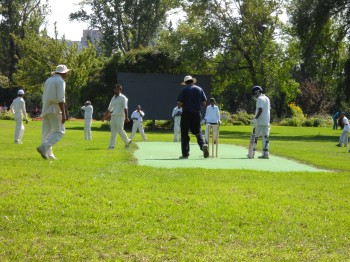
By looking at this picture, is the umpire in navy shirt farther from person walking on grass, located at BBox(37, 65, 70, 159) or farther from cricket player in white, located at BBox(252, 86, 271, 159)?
person walking on grass, located at BBox(37, 65, 70, 159)

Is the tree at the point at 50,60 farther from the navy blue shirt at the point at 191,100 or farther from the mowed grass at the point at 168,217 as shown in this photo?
the mowed grass at the point at 168,217

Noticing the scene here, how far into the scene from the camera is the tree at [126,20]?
76.9 meters

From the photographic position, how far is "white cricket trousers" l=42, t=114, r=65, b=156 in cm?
1455

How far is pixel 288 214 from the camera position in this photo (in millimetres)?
8227

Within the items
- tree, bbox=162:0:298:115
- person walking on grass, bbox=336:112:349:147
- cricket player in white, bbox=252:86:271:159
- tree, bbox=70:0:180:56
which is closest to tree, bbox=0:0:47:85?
tree, bbox=70:0:180:56

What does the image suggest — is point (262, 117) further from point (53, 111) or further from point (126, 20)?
point (126, 20)

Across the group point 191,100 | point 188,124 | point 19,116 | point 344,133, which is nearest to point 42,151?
point 188,124

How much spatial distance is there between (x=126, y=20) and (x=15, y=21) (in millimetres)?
15462

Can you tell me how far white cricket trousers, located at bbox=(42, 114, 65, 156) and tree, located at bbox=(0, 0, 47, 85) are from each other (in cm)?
6811

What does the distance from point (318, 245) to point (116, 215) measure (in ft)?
7.74

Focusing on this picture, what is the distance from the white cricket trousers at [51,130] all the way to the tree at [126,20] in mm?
60909

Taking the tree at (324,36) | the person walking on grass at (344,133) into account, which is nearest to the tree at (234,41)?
the tree at (324,36)

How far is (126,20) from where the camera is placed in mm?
78250

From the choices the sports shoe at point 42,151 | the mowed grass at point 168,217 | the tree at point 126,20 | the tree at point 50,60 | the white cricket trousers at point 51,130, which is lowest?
the mowed grass at point 168,217
